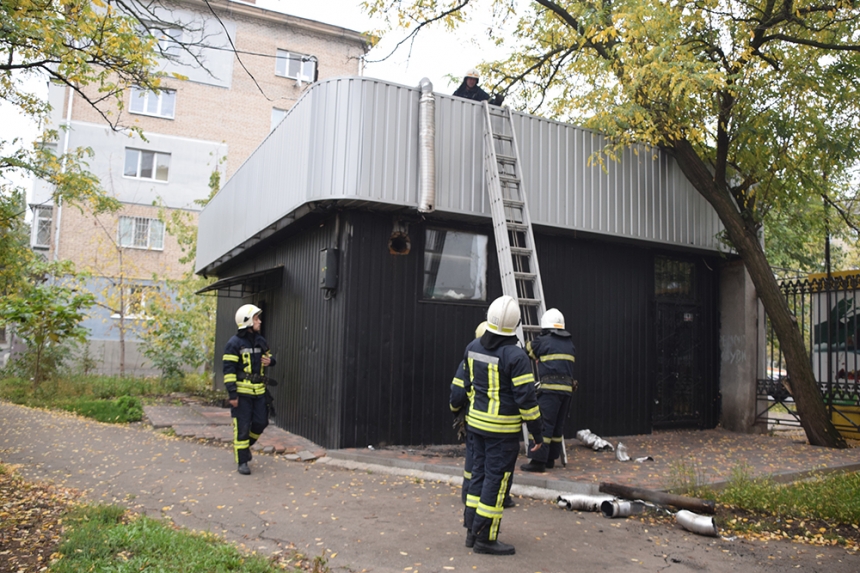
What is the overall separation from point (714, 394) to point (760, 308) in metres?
1.95

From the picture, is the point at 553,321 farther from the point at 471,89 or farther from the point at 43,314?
the point at 43,314

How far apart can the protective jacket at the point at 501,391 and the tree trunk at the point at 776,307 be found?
725cm

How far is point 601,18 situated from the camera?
9883 mm

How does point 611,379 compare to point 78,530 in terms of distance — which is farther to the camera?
point 611,379

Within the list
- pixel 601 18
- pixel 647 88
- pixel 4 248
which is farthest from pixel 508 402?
pixel 4 248

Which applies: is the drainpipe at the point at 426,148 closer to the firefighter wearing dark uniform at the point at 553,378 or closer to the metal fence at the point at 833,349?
the firefighter wearing dark uniform at the point at 553,378

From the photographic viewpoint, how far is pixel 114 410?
13367 millimetres

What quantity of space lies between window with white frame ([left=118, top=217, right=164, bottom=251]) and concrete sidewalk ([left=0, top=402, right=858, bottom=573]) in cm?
1994

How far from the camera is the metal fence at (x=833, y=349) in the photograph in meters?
11.4

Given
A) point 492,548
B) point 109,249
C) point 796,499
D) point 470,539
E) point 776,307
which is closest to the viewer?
point 492,548

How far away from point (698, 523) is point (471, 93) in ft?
24.6

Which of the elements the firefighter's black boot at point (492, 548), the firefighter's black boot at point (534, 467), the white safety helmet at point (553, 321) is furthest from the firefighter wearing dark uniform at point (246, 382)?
the firefighter's black boot at point (492, 548)

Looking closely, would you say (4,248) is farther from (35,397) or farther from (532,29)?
(532,29)

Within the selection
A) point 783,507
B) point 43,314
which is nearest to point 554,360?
point 783,507
